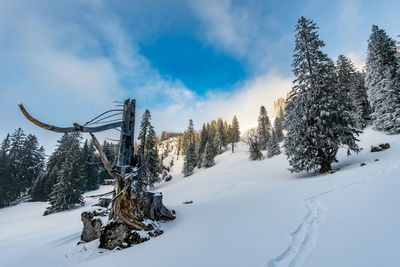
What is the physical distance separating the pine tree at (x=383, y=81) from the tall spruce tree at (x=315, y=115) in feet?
42.8

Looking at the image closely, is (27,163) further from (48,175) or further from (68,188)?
(68,188)

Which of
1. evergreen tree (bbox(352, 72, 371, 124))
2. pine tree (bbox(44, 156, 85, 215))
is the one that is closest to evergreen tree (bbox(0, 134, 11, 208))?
pine tree (bbox(44, 156, 85, 215))

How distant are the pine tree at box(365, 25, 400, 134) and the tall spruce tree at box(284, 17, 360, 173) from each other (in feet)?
42.8

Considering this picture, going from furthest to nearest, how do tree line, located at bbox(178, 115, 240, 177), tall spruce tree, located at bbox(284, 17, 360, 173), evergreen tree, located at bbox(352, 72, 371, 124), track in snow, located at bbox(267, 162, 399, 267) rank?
1. tree line, located at bbox(178, 115, 240, 177)
2. evergreen tree, located at bbox(352, 72, 371, 124)
3. tall spruce tree, located at bbox(284, 17, 360, 173)
4. track in snow, located at bbox(267, 162, 399, 267)

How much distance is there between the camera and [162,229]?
16.3 ft

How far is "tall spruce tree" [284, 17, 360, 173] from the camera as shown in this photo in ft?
Result: 38.3

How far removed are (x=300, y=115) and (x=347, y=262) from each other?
12190 millimetres

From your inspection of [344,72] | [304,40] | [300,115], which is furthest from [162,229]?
[344,72]

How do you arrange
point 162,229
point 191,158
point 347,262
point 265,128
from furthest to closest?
point 265,128, point 191,158, point 162,229, point 347,262

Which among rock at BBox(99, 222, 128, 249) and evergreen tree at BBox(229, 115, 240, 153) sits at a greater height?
evergreen tree at BBox(229, 115, 240, 153)

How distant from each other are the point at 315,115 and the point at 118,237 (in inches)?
543

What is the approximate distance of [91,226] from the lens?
5.15 meters

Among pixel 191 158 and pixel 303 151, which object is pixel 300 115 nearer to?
pixel 303 151

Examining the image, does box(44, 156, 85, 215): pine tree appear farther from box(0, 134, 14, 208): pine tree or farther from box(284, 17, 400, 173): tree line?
box(284, 17, 400, 173): tree line
